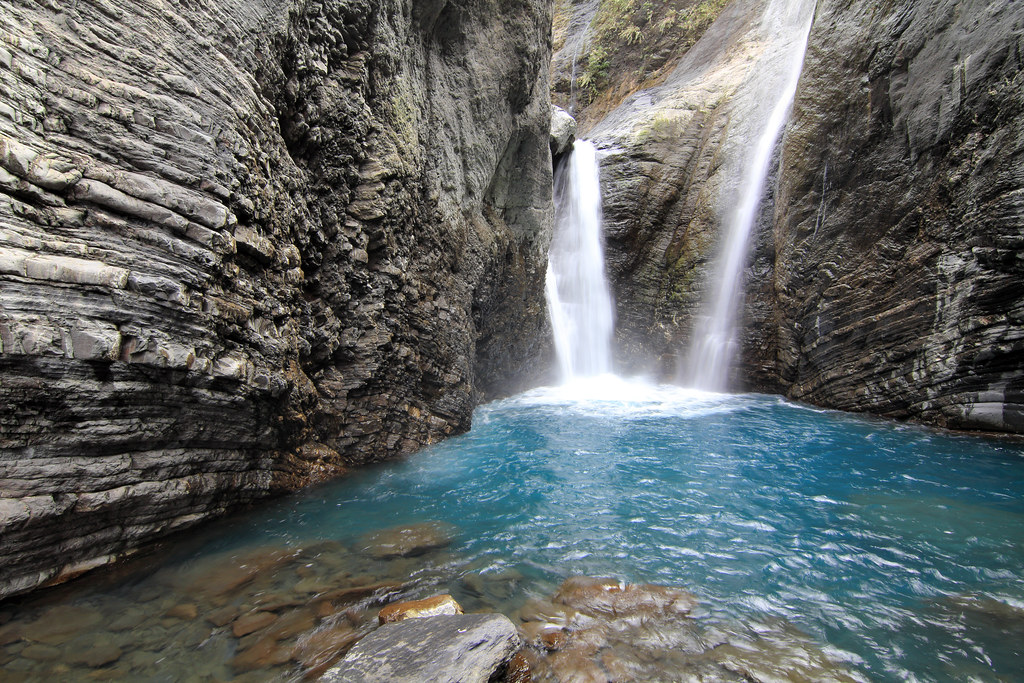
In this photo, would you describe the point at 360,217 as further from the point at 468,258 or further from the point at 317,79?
the point at 468,258

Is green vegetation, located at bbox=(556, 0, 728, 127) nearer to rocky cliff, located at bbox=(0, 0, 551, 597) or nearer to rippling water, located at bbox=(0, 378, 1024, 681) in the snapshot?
rocky cliff, located at bbox=(0, 0, 551, 597)

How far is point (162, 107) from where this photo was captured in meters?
3.69

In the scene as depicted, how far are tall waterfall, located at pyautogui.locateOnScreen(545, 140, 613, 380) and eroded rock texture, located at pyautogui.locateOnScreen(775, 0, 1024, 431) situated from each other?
5.28 metres

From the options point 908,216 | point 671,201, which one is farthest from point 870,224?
point 671,201

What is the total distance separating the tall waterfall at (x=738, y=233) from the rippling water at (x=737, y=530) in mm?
4677

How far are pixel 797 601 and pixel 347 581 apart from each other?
127 inches

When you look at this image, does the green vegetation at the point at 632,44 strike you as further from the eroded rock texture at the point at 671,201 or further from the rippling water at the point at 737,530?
the rippling water at the point at 737,530

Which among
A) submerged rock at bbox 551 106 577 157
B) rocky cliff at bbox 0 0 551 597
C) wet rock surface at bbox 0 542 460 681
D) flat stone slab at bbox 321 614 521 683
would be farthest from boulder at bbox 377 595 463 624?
submerged rock at bbox 551 106 577 157

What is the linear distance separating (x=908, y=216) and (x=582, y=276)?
8343 mm

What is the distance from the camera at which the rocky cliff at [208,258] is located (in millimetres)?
3010

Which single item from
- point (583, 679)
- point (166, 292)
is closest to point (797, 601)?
point (583, 679)

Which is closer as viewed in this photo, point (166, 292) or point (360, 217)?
point (166, 292)

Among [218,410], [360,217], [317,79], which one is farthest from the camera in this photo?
[360,217]

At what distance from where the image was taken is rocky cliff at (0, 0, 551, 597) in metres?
3.01
